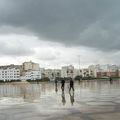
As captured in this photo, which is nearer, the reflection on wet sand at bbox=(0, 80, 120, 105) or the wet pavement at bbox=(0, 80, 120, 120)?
the wet pavement at bbox=(0, 80, 120, 120)

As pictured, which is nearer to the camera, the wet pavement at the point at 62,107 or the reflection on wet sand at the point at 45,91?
the wet pavement at the point at 62,107

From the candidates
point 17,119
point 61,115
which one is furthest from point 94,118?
point 17,119

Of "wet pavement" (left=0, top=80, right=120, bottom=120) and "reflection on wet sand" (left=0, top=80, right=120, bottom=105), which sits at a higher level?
"reflection on wet sand" (left=0, top=80, right=120, bottom=105)

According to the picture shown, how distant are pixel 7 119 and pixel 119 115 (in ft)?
17.0

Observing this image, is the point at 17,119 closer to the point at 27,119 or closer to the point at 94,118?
the point at 27,119

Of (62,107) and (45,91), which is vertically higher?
(45,91)

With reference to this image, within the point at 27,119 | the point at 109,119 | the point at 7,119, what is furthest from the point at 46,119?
the point at 109,119

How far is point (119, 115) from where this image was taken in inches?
600

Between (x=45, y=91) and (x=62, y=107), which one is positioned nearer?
(x=62, y=107)

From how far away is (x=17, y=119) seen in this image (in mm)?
14969

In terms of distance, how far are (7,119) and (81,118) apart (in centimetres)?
338

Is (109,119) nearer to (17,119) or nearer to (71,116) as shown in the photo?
(71,116)

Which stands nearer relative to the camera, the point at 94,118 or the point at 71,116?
the point at 94,118

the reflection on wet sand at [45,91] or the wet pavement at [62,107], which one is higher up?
the reflection on wet sand at [45,91]
